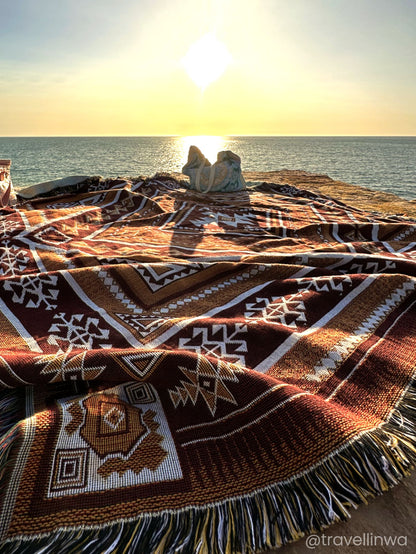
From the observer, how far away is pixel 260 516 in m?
0.97

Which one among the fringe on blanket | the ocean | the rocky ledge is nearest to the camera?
the fringe on blanket

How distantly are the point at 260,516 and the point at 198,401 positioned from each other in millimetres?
445

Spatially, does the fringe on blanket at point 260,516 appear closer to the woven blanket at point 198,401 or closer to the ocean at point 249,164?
the woven blanket at point 198,401

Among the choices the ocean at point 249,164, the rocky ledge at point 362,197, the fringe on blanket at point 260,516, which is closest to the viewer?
the fringe on blanket at point 260,516

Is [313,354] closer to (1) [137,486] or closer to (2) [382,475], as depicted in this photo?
(2) [382,475]

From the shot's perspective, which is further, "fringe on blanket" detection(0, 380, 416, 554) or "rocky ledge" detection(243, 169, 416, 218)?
"rocky ledge" detection(243, 169, 416, 218)

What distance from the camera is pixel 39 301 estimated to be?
80.4 inches

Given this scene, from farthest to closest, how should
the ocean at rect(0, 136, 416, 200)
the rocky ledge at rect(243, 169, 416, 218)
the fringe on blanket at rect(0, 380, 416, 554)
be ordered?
1. the ocean at rect(0, 136, 416, 200)
2. the rocky ledge at rect(243, 169, 416, 218)
3. the fringe on blanket at rect(0, 380, 416, 554)

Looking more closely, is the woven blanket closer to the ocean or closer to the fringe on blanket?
the fringe on blanket

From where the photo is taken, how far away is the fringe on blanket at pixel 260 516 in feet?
2.95

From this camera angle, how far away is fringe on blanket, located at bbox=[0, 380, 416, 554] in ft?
2.95

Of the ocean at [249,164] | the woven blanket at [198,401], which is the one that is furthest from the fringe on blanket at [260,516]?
the ocean at [249,164]

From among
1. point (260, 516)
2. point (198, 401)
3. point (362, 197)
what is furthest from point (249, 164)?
point (260, 516)

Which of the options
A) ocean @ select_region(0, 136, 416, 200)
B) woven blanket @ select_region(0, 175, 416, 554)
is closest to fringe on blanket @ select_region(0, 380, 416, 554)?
woven blanket @ select_region(0, 175, 416, 554)
